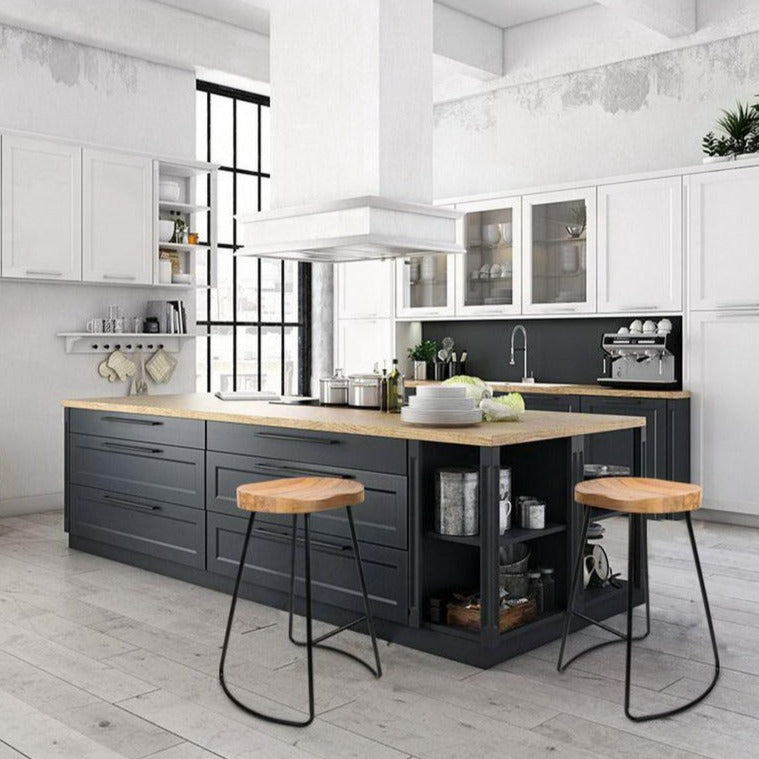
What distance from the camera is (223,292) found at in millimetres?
7715

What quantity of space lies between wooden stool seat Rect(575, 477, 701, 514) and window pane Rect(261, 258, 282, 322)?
510 centimetres

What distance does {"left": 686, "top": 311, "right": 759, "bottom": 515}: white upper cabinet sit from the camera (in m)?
5.84

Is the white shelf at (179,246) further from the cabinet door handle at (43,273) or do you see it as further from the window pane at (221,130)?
the window pane at (221,130)

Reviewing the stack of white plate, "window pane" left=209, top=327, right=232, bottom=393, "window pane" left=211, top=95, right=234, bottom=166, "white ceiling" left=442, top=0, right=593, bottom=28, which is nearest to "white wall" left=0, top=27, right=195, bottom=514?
"window pane" left=211, top=95, right=234, bottom=166

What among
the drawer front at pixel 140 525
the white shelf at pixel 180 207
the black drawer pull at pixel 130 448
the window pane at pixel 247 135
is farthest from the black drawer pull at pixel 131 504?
the window pane at pixel 247 135

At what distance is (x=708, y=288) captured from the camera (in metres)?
5.95

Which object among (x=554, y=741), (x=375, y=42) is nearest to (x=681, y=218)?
(x=375, y=42)

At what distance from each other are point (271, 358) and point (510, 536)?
4996 millimetres

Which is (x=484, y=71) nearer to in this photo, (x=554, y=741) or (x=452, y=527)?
(x=452, y=527)

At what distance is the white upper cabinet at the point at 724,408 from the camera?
584 cm

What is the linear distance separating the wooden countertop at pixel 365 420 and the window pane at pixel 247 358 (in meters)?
2.82

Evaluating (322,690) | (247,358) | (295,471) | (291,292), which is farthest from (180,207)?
(322,690)

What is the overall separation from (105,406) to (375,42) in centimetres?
223

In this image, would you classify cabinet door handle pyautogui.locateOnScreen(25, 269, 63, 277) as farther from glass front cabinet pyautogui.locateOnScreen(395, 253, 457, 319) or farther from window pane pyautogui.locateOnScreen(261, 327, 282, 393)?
glass front cabinet pyautogui.locateOnScreen(395, 253, 457, 319)
